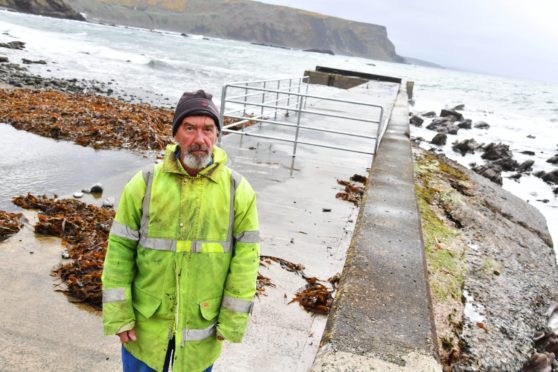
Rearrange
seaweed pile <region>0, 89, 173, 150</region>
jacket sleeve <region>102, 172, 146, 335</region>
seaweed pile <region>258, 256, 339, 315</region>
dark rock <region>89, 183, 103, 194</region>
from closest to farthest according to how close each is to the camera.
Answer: jacket sleeve <region>102, 172, 146, 335</region>
seaweed pile <region>258, 256, 339, 315</region>
dark rock <region>89, 183, 103, 194</region>
seaweed pile <region>0, 89, 173, 150</region>

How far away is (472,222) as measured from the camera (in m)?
6.07

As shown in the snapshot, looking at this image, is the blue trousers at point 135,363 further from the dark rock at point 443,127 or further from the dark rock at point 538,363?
the dark rock at point 443,127

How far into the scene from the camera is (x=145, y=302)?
1992mm

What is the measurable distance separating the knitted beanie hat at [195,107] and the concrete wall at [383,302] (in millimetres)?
1378

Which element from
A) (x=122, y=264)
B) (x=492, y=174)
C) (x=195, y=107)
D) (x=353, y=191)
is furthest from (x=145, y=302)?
(x=492, y=174)

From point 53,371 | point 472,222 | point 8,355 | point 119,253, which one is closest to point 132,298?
point 119,253

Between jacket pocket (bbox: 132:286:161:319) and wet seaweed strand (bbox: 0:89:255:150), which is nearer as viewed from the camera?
jacket pocket (bbox: 132:286:161:319)

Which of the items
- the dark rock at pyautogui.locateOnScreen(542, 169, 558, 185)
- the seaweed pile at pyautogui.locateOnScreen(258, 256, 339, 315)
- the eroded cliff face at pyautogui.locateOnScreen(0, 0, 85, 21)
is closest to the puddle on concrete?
the seaweed pile at pyautogui.locateOnScreen(258, 256, 339, 315)

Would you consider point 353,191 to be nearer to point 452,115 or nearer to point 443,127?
point 443,127

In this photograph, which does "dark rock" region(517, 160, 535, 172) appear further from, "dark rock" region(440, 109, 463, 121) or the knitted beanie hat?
the knitted beanie hat

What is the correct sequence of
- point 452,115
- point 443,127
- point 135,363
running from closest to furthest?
point 135,363 → point 443,127 → point 452,115

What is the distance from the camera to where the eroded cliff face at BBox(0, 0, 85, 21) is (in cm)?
8616

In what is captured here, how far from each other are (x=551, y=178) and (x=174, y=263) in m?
14.7

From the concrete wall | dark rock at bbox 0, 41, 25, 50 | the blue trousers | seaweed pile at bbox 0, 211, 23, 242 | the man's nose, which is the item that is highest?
the man's nose
